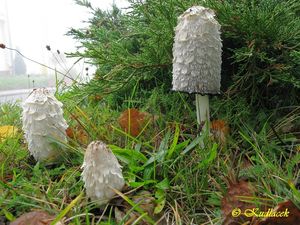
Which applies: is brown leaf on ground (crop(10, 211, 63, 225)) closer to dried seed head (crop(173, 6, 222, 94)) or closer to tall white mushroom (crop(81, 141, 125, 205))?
tall white mushroom (crop(81, 141, 125, 205))

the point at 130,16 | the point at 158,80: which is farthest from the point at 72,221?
the point at 130,16

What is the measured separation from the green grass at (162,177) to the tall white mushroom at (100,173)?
4cm

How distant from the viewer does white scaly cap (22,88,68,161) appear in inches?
57.4

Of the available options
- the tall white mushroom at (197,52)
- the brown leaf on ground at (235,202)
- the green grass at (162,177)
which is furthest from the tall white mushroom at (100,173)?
the tall white mushroom at (197,52)

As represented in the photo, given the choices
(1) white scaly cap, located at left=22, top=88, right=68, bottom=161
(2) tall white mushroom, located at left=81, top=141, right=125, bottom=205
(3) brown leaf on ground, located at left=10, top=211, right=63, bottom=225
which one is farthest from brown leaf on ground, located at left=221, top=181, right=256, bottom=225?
(1) white scaly cap, located at left=22, top=88, right=68, bottom=161

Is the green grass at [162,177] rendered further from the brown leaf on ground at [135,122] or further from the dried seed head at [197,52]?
the dried seed head at [197,52]

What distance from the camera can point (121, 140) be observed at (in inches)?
64.5

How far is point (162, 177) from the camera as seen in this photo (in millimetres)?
1338

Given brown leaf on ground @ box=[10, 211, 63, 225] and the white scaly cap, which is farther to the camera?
the white scaly cap

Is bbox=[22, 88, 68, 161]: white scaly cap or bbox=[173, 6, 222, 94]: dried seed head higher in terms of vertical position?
bbox=[173, 6, 222, 94]: dried seed head

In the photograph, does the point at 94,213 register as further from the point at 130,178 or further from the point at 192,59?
the point at 192,59

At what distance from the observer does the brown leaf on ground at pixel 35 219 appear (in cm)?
107

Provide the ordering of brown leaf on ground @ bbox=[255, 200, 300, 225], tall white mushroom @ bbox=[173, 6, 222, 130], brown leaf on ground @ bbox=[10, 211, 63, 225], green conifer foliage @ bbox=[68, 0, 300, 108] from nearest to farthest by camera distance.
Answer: brown leaf on ground @ bbox=[255, 200, 300, 225] → brown leaf on ground @ bbox=[10, 211, 63, 225] → tall white mushroom @ bbox=[173, 6, 222, 130] → green conifer foliage @ bbox=[68, 0, 300, 108]

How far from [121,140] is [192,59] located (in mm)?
526
